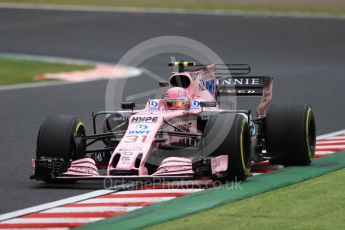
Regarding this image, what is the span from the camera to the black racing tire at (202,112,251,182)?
12.3 m

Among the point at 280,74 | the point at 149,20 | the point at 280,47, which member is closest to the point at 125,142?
the point at 280,74

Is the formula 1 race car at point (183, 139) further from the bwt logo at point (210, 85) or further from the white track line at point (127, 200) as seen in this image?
the white track line at point (127, 200)

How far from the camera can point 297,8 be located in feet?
145

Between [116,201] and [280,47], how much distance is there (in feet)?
77.8

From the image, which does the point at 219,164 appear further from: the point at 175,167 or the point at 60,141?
the point at 60,141

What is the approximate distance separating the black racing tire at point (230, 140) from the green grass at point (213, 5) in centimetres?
3031

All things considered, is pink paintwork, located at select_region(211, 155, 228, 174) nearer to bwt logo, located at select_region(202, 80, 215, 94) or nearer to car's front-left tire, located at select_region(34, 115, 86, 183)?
car's front-left tire, located at select_region(34, 115, 86, 183)

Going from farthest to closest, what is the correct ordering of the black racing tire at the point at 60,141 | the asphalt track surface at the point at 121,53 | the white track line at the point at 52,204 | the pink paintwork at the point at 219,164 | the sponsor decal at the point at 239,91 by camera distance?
the asphalt track surface at the point at 121,53 < the sponsor decal at the point at 239,91 < the black racing tire at the point at 60,141 < the pink paintwork at the point at 219,164 < the white track line at the point at 52,204

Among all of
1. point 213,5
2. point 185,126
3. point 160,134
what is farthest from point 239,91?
point 213,5

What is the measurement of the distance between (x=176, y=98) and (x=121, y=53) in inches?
840

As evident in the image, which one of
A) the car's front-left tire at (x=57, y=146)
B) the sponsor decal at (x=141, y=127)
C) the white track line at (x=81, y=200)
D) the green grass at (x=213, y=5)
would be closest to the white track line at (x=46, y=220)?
the white track line at (x=81, y=200)

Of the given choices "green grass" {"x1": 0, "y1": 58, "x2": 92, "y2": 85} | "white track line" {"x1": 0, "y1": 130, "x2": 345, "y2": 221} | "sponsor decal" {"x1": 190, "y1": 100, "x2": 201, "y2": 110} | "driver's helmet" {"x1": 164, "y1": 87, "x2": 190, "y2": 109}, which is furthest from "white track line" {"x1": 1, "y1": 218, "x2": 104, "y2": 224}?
"green grass" {"x1": 0, "y1": 58, "x2": 92, "y2": 85}

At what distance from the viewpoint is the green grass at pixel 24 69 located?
28.8 metres

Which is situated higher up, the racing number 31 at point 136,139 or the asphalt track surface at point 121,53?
the asphalt track surface at point 121,53
